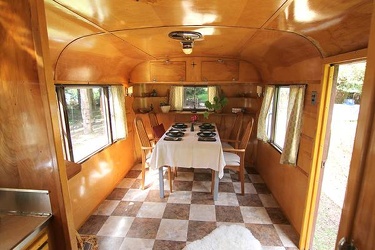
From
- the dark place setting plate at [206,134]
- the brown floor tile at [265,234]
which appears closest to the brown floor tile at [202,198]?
the brown floor tile at [265,234]

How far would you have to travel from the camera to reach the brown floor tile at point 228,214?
239cm

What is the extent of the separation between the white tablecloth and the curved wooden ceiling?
1.35 metres

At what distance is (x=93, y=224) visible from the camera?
7.58 ft

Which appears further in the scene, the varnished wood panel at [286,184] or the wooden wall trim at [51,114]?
the varnished wood panel at [286,184]

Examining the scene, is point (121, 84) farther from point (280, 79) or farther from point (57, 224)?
point (57, 224)

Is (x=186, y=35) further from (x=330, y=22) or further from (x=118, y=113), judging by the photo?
(x=118, y=113)

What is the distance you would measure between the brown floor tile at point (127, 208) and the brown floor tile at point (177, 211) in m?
0.41

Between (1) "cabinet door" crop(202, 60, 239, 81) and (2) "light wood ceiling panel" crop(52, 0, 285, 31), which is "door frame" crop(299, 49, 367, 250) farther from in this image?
(1) "cabinet door" crop(202, 60, 239, 81)

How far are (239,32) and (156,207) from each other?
7.82 ft

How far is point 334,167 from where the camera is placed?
237 cm

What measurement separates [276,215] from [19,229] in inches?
103

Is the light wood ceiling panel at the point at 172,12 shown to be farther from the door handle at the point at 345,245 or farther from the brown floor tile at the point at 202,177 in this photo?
the brown floor tile at the point at 202,177

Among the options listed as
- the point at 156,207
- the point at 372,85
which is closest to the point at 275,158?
the point at 156,207

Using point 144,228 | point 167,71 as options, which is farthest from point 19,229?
point 167,71
